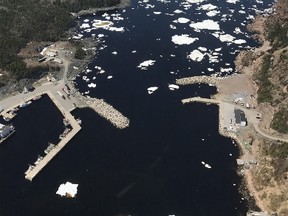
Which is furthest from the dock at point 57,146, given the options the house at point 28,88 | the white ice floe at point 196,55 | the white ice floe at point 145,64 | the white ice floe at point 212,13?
the white ice floe at point 212,13

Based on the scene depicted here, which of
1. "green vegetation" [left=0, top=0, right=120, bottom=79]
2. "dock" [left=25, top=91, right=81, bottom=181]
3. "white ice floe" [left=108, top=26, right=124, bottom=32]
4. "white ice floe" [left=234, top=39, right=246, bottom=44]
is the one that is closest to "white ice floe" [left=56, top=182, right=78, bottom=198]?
"dock" [left=25, top=91, right=81, bottom=181]

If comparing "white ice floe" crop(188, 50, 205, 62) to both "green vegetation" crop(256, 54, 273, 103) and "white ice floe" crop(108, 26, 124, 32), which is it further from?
"white ice floe" crop(108, 26, 124, 32)

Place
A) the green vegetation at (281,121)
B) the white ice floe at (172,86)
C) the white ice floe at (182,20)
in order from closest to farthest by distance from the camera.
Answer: the green vegetation at (281,121) < the white ice floe at (172,86) < the white ice floe at (182,20)

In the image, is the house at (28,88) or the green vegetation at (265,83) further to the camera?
the house at (28,88)

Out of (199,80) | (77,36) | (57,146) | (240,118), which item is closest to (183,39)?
(199,80)

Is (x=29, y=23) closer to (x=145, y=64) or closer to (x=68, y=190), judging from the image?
(x=145, y=64)

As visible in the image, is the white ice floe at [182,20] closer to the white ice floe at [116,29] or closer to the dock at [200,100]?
the white ice floe at [116,29]
